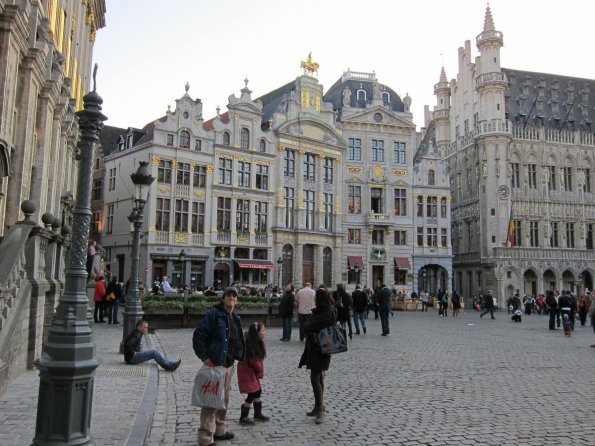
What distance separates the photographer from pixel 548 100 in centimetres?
6544

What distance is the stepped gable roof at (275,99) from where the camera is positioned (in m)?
49.1

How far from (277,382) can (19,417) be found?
4868 mm

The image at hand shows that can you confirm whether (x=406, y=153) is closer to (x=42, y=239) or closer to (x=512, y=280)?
(x=512, y=280)

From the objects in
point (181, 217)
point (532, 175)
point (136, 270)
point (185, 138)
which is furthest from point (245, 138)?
point (532, 175)

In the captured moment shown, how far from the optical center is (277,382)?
10.7 m

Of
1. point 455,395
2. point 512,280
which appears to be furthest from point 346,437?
point 512,280

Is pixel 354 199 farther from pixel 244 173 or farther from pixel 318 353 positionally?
pixel 318 353

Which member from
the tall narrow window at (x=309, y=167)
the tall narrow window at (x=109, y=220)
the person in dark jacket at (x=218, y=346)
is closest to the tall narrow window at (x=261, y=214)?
the tall narrow window at (x=309, y=167)

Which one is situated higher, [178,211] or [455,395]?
[178,211]

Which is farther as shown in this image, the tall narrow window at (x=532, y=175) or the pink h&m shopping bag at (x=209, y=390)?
the tall narrow window at (x=532, y=175)

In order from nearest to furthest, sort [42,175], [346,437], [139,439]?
1. [139,439]
2. [346,437]
3. [42,175]

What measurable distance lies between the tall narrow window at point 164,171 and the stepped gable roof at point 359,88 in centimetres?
1974

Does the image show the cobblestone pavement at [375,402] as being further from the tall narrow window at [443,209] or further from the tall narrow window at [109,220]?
the tall narrow window at [443,209]

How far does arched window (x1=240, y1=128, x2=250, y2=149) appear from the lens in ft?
147
